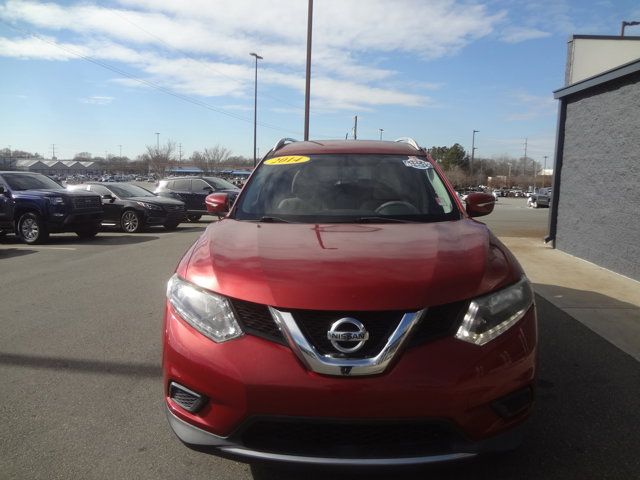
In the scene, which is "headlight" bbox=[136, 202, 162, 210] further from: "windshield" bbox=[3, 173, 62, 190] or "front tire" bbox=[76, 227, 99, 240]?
"windshield" bbox=[3, 173, 62, 190]

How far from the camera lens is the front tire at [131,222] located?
1470 centimetres

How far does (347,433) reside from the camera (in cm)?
206

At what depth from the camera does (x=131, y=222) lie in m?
14.8

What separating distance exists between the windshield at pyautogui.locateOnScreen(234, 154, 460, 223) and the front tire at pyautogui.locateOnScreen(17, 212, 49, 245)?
9678 mm

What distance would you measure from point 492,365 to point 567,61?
34.4 feet

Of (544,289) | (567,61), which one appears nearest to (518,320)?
(544,289)

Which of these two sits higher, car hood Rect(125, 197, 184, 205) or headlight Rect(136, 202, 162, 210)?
car hood Rect(125, 197, 184, 205)

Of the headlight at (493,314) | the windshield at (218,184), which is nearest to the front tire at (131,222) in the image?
the windshield at (218,184)

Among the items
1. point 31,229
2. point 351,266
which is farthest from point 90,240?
point 351,266

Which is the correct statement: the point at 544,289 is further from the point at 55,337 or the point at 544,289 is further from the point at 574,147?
the point at 55,337

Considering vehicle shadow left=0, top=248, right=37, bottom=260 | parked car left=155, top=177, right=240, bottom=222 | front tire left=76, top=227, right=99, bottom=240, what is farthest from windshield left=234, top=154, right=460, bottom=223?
parked car left=155, top=177, right=240, bottom=222

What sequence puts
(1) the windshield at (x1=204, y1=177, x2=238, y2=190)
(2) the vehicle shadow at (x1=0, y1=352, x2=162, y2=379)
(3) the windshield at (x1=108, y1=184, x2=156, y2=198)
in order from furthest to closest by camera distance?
1. (1) the windshield at (x1=204, y1=177, x2=238, y2=190)
2. (3) the windshield at (x1=108, y1=184, x2=156, y2=198)
3. (2) the vehicle shadow at (x1=0, y1=352, x2=162, y2=379)

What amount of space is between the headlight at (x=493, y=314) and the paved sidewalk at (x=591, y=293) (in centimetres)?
259

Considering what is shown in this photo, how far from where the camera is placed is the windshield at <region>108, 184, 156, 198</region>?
15352 millimetres
